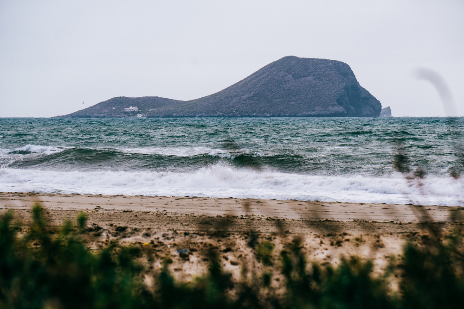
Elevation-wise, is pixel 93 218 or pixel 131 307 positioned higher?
pixel 131 307

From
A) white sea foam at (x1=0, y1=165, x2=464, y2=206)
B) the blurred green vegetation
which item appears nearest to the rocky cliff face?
white sea foam at (x1=0, y1=165, x2=464, y2=206)

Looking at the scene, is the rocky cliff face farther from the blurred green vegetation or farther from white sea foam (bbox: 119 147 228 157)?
the blurred green vegetation

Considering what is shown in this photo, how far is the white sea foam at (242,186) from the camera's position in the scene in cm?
800

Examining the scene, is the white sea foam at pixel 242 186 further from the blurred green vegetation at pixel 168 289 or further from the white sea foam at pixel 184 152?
the blurred green vegetation at pixel 168 289

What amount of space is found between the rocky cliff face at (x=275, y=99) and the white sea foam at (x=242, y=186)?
109 metres

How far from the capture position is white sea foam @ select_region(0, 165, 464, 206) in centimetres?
800

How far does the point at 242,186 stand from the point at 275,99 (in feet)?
397

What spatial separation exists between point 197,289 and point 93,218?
4.53 meters

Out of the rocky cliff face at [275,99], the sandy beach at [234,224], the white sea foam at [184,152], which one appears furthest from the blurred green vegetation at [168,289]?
the rocky cliff face at [275,99]

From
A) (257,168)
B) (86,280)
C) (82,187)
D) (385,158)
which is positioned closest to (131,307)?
(86,280)

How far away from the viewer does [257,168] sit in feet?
40.0

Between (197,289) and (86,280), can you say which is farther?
(197,289)

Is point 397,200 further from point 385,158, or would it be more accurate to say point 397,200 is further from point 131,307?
point 131,307

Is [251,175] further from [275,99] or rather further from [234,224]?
[275,99]
